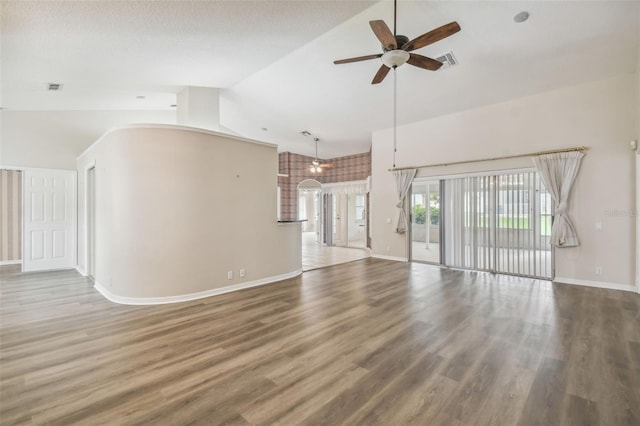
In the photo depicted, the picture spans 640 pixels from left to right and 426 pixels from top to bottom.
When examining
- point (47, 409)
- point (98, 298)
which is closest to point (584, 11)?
point (47, 409)

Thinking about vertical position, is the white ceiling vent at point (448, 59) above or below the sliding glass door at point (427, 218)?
above

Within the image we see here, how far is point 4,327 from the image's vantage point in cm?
324

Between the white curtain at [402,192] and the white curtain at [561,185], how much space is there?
2.69 meters

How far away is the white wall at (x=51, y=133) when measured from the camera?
586 cm

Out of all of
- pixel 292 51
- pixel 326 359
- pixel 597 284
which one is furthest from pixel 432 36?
pixel 597 284

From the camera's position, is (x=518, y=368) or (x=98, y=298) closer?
(x=518, y=368)

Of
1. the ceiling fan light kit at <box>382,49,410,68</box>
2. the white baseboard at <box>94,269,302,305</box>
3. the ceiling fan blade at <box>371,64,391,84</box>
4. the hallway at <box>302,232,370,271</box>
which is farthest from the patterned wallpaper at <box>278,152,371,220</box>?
the ceiling fan light kit at <box>382,49,410,68</box>

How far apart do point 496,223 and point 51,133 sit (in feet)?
32.3

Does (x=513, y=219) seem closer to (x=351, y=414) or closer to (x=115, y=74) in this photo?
(x=351, y=414)

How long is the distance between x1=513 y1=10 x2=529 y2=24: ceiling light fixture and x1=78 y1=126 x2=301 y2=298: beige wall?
403 cm

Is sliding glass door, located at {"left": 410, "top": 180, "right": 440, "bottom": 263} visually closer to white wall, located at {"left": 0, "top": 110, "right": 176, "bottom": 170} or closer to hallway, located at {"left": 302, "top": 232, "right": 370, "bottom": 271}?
hallway, located at {"left": 302, "top": 232, "right": 370, "bottom": 271}

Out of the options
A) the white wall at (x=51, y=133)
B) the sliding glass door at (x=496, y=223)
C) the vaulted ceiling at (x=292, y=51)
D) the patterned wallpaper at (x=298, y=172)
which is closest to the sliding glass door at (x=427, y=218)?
the sliding glass door at (x=496, y=223)

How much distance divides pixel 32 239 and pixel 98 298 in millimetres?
3488

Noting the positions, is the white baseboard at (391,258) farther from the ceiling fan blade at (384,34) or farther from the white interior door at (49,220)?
the white interior door at (49,220)
